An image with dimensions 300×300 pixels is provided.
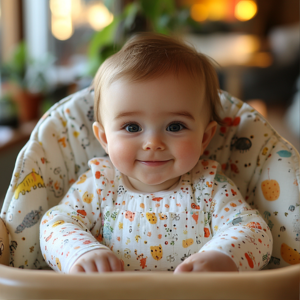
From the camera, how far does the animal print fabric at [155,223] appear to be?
72 cm

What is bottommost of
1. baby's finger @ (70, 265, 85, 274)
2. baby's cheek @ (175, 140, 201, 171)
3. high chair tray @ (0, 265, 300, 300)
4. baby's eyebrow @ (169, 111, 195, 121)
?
baby's finger @ (70, 265, 85, 274)

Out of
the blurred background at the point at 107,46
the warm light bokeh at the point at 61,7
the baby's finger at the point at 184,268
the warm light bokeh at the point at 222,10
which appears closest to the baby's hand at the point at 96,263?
the baby's finger at the point at 184,268

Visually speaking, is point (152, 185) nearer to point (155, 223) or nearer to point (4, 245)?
point (155, 223)

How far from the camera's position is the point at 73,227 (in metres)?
0.76

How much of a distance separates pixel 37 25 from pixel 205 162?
239 centimetres

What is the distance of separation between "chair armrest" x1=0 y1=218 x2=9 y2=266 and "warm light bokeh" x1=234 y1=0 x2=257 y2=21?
5.62 m

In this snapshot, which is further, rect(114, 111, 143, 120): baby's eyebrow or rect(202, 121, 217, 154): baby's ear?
rect(202, 121, 217, 154): baby's ear

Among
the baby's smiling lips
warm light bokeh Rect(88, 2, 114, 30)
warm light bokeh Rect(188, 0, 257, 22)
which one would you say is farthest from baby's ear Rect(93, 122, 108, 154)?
warm light bokeh Rect(188, 0, 257, 22)

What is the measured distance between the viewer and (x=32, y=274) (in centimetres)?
52

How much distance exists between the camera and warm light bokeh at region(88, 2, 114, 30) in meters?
3.18

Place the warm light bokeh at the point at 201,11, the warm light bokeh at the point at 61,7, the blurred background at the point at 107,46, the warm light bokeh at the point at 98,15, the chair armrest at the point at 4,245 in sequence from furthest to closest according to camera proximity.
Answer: the warm light bokeh at the point at 201,11, the warm light bokeh at the point at 98,15, the warm light bokeh at the point at 61,7, the blurred background at the point at 107,46, the chair armrest at the point at 4,245

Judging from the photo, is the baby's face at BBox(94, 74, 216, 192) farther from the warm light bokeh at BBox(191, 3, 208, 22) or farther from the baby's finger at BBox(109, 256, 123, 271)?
the warm light bokeh at BBox(191, 3, 208, 22)

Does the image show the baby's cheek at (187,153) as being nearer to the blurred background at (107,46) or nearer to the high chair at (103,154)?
the high chair at (103,154)

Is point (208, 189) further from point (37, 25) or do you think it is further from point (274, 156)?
point (37, 25)
